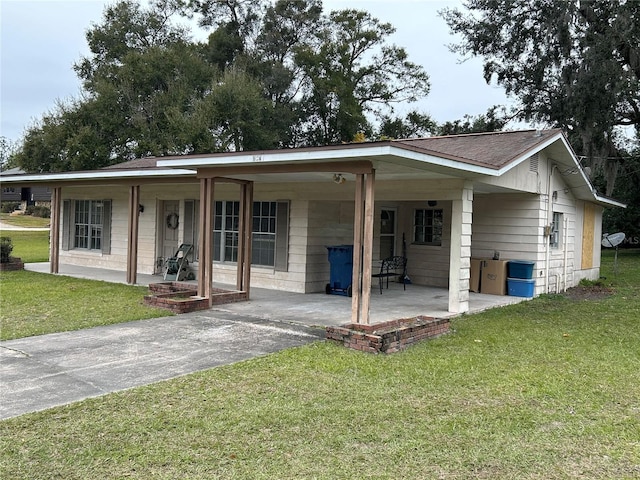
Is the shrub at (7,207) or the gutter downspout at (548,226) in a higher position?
the shrub at (7,207)

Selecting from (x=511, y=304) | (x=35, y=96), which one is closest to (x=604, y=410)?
(x=511, y=304)

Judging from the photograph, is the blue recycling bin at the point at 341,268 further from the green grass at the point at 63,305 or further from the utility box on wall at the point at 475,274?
the green grass at the point at 63,305

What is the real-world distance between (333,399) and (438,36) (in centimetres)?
2377

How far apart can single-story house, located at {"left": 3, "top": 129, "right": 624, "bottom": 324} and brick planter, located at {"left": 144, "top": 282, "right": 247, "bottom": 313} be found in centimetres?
27

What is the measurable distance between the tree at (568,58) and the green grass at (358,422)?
51.9 feet

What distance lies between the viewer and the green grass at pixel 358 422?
10.7 ft

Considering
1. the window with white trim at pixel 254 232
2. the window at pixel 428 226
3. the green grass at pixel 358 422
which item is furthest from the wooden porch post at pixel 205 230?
the window at pixel 428 226

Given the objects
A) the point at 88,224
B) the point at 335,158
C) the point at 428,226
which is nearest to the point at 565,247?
the point at 428,226

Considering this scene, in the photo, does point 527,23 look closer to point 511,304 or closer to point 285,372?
point 511,304

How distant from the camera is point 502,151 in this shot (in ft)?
31.0

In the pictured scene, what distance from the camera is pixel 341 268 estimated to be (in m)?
10.6

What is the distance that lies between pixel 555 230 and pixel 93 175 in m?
9.91

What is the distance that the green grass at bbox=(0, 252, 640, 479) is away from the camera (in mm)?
3262

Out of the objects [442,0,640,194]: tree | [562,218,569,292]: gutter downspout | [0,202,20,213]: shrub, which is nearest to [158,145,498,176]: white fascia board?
[562,218,569,292]: gutter downspout
